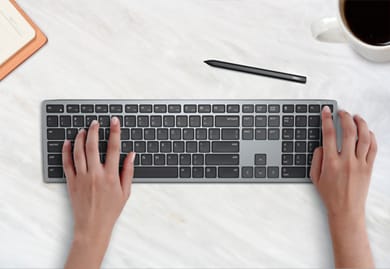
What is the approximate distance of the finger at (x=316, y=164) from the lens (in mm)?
923

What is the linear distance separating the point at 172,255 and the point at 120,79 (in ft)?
0.97

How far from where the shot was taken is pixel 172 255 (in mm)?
953

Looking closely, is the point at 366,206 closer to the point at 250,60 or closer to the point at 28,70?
the point at 250,60

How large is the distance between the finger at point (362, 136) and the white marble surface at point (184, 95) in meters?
0.02

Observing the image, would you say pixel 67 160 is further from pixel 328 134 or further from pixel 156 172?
pixel 328 134

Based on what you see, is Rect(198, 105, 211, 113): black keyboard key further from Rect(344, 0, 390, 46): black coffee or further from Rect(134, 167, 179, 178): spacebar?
Rect(344, 0, 390, 46): black coffee

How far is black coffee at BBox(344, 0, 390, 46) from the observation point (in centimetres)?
83

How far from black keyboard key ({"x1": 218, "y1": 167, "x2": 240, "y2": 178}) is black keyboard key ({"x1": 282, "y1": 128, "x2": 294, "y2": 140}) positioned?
90 mm

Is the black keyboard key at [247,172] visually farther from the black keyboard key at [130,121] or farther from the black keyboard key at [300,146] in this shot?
the black keyboard key at [130,121]

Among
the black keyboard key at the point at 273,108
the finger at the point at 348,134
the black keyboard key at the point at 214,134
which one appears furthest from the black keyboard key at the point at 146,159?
the finger at the point at 348,134

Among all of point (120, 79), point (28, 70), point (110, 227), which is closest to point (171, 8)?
point (120, 79)

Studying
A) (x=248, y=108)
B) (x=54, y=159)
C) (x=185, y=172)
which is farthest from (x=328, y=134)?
(x=54, y=159)

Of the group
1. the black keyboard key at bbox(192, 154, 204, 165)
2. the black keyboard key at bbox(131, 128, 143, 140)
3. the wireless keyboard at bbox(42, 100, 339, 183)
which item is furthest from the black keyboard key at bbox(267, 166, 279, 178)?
the black keyboard key at bbox(131, 128, 143, 140)

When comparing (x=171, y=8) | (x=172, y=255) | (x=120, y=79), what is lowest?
(x=172, y=255)
